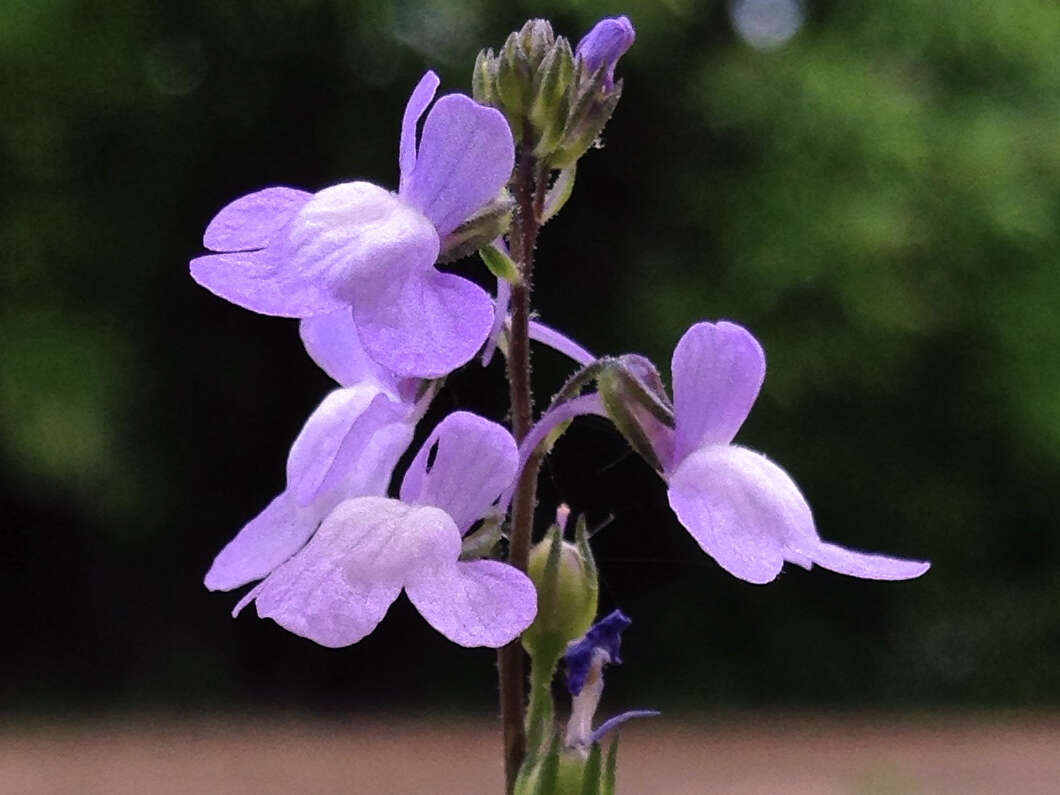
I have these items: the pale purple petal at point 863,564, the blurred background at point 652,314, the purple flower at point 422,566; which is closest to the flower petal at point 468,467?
the purple flower at point 422,566

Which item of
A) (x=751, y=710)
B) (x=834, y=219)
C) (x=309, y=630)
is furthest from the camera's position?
(x=751, y=710)

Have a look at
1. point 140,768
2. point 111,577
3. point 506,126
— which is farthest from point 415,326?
point 111,577

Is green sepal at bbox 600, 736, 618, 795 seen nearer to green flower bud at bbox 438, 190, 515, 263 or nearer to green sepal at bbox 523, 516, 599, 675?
green sepal at bbox 523, 516, 599, 675

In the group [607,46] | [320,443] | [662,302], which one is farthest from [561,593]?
[662,302]

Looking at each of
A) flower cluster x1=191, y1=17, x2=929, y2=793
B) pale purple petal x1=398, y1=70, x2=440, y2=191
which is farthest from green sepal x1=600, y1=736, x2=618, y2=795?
pale purple petal x1=398, y1=70, x2=440, y2=191

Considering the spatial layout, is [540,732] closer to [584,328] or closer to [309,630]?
[309,630]
